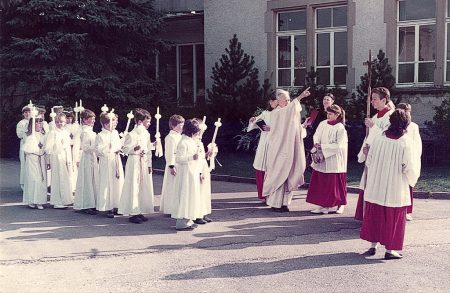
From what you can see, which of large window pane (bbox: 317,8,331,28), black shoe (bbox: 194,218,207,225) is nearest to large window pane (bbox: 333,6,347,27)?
large window pane (bbox: 317,8,331,28)

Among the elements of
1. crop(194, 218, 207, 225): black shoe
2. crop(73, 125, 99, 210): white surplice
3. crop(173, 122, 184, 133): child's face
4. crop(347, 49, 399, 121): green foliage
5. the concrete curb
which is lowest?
crop(194, 218, 207, 225): black shoe

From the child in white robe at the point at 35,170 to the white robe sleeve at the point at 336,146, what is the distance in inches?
208

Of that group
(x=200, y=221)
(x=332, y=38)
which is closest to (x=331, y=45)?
(x=332, y=38)

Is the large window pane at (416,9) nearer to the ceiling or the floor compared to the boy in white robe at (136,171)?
nearer to the ceiling

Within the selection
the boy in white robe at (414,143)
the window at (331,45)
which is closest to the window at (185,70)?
the window at (331,45)

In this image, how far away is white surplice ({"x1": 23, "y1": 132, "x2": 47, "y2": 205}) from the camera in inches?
408

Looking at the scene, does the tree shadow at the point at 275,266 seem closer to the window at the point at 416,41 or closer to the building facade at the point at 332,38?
the building facade at the point at 332,38

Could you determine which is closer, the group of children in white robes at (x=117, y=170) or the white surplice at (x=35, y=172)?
the group of children in white robes at (x=117, y=170)

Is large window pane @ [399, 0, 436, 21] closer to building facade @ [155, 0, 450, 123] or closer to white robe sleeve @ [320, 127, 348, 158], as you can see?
building facade @ [155, 0, 450, 123]

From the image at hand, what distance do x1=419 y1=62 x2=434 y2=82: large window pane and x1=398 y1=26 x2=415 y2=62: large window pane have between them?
41 cm

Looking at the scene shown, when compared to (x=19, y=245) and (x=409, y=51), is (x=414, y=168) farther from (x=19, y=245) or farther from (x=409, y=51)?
(x=409, y=51)

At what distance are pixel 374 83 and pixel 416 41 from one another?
2269 mm

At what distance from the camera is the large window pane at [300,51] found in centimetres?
1848

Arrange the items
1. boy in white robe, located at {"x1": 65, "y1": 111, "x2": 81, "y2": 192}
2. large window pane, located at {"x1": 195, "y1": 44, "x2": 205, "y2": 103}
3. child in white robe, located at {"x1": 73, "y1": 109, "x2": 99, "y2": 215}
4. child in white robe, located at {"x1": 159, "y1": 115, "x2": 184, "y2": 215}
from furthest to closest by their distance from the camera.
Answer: large window pane, located at {"x1": 195, "y1": 44, "x2": 205, "y2": 103} < boy in white robe, located at {"x1": 65, "y1": 111, "x2": 81, "y2": 192} < child in white robe, located at {"x1": 73, "y1": 109, "x2": 99, "y2": 215} < child in white robe, located at {"x1": 159, "y1": 115, "x2": 184, "y2": 215}
